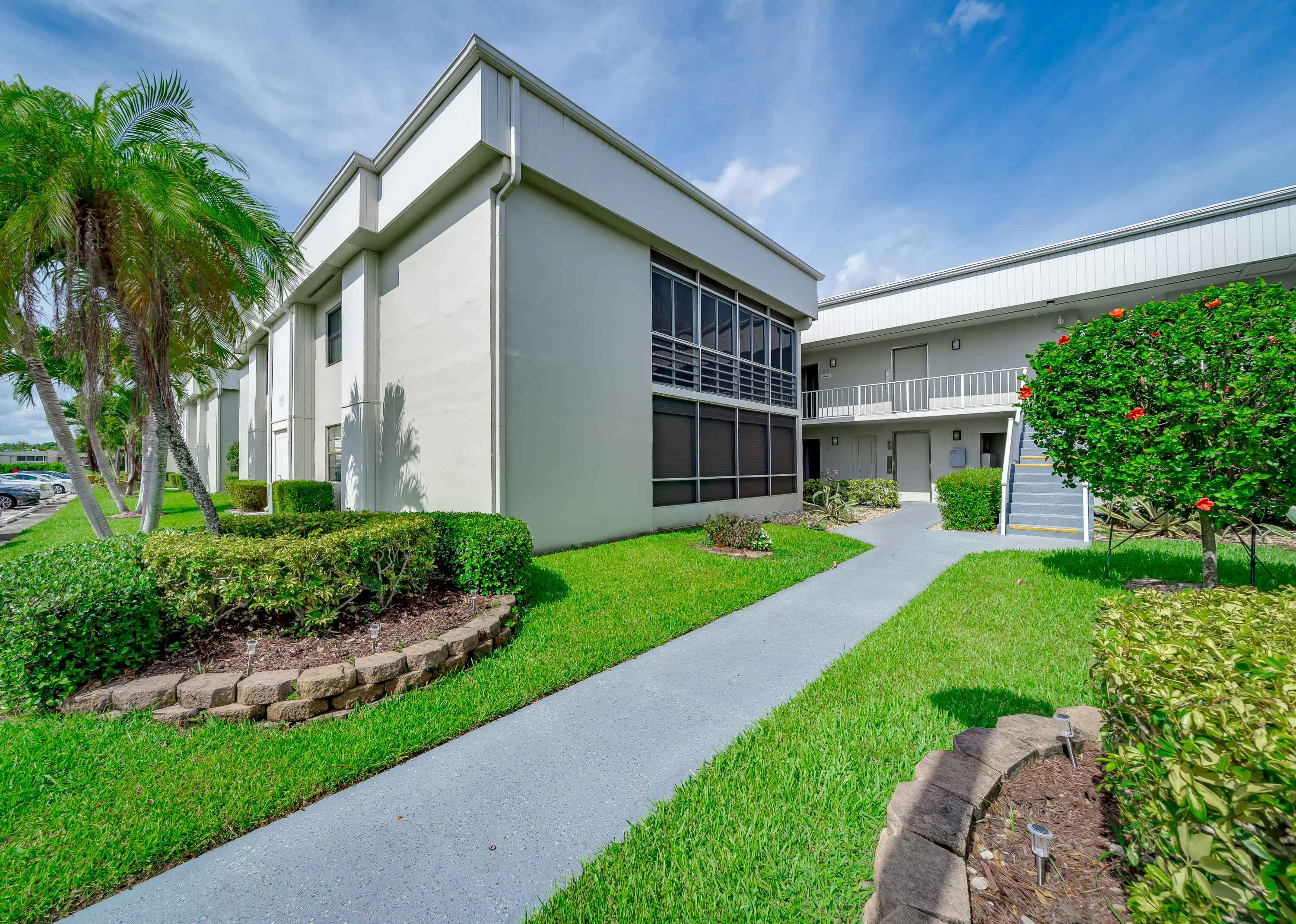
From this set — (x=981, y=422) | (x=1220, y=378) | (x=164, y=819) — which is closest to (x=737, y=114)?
(x=1220, y=378)

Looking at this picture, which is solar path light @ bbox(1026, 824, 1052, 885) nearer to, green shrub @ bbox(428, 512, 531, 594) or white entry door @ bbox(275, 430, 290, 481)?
green shrub @ bbox(428, 512, 531, 594)

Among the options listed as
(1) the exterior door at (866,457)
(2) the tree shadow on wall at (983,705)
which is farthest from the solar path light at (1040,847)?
(1) the exterior door at (866,457)

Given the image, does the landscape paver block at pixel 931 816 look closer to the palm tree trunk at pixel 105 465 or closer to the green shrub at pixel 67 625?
the green shrub at pixel 67 625

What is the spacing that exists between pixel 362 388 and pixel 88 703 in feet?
24.6

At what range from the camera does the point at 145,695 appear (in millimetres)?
3043

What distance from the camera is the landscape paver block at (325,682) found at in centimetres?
314

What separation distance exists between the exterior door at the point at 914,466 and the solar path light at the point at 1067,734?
47.8ft

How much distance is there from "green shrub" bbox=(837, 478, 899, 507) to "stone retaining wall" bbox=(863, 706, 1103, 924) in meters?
12.8

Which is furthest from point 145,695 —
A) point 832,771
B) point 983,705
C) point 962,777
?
point 983,705

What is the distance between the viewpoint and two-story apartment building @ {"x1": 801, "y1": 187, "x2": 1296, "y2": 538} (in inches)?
427

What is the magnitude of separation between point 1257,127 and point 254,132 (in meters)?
15.7

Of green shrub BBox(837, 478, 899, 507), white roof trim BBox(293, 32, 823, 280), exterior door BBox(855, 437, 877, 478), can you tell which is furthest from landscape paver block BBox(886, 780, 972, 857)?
exterior door BBox(855, 437, 877, 478)

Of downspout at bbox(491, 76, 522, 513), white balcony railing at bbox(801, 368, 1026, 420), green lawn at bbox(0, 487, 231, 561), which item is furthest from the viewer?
white balcony railing at bbox(801, 368, 1026, 420)

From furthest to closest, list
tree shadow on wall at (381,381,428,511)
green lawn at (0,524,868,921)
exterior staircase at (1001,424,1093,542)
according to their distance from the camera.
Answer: exterior staircase at (1001,424,1093,542)
tree shadow on wall at (381,381,428,511)
green lawn at (0,524,868,921)
